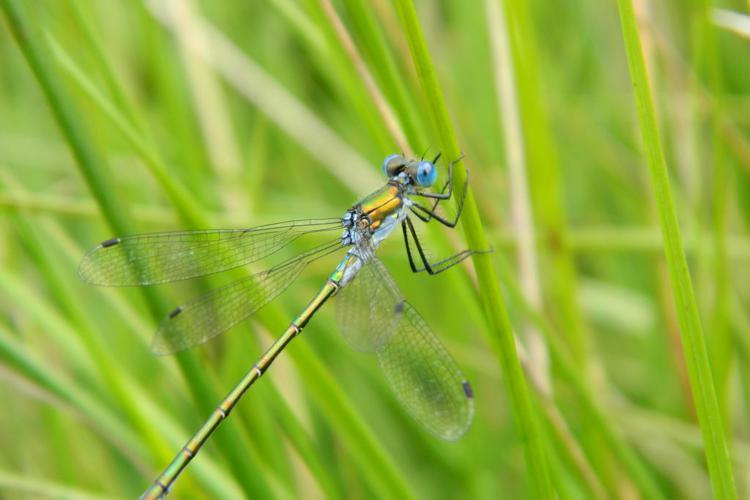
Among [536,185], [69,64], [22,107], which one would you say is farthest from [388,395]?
[22,107]

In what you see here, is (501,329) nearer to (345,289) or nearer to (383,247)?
(345,289)

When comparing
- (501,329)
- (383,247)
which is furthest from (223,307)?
(501,329)

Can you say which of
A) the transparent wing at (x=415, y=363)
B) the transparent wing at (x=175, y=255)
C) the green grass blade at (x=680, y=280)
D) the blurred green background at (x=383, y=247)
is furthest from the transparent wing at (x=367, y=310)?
the green grass blade at (x=680, y=280)

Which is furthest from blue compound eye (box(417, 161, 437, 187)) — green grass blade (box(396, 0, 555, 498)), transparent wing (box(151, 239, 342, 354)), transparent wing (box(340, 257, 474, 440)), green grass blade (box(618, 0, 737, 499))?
green grass blade (box(618, 0, 737, 499))

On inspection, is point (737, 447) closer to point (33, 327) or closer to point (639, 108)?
point (639, 108)

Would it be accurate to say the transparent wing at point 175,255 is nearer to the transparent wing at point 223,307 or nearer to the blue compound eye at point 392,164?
the transparent wing at point 223,307
